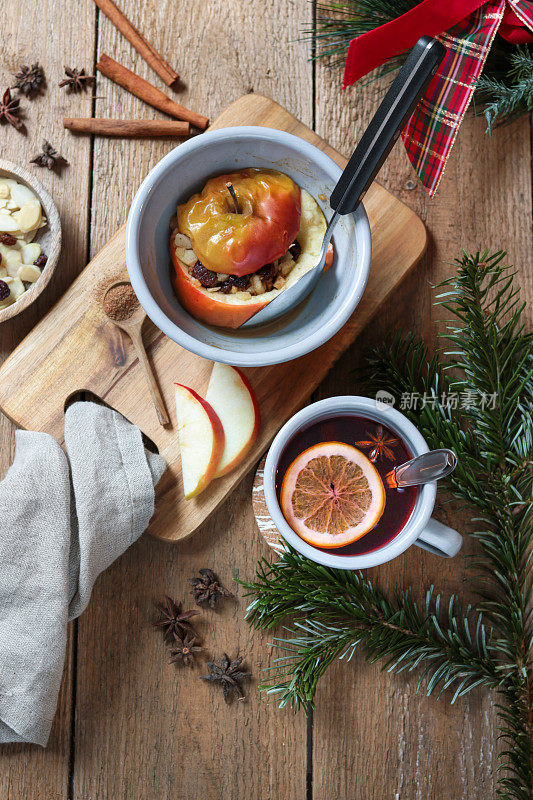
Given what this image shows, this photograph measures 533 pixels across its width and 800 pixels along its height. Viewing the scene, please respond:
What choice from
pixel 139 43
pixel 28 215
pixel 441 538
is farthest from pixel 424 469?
pixel 139 43

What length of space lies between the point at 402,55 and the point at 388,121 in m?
0.43

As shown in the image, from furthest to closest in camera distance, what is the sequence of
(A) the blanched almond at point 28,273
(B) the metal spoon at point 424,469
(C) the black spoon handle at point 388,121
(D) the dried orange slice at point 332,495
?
(A) the blanched almond at point 28,273 → (D) the dried orange slice at point 332,495 → (B) the metal spoon at point 424,469 → (C) the black spoon handle at point 388,121

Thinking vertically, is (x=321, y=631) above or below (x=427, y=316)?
below

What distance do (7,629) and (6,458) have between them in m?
0.29

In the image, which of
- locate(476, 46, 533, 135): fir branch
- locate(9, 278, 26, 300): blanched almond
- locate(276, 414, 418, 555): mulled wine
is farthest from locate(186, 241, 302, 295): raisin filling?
locate(476, 46, 533, 135): fir branch

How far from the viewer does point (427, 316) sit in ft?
3.81

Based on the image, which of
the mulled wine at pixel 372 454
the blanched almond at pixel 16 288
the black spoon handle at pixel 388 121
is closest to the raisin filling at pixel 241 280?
the black spoon handle at pixel 388 121

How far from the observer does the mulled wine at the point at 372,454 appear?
0.98 m

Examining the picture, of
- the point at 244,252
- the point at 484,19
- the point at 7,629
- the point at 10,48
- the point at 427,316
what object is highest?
the point at 484,19

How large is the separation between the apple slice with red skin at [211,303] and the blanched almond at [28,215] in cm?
28

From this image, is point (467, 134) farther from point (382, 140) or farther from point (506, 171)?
point (382, 140)

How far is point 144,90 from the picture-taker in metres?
1.14

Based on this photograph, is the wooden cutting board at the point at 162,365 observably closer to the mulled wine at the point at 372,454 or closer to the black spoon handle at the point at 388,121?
the mulled wine at the point at 372,454

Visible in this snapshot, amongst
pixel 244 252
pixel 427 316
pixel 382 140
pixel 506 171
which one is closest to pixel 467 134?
pixel 506 171
